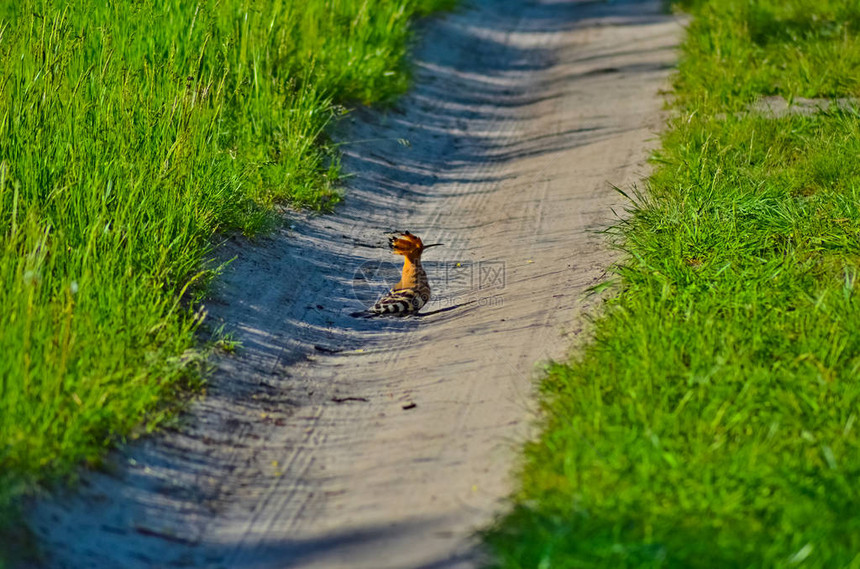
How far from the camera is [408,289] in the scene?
598 centimetres

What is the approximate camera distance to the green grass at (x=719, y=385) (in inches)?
141

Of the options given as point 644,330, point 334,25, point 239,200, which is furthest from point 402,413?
point 334,25

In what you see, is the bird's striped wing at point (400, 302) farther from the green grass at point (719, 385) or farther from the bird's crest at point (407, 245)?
the green grass at point (719, 385)

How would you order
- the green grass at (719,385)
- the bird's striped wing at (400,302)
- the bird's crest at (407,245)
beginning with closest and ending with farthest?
the green grass at (719,385), the bird's striped wing at (400,302), the bird's crest at (407,245)

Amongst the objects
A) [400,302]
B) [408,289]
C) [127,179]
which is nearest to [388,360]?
[400,302]

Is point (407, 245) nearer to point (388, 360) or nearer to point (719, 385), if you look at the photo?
point (388, 360)

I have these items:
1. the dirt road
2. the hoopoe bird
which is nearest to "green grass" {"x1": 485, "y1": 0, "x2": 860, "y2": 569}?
the dirt road

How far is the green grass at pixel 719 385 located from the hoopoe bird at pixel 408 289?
1.19m

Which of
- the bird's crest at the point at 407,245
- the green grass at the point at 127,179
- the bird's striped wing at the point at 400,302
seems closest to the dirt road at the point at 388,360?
the bird's striped wing at the point at 400,302

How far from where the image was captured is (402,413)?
477cm

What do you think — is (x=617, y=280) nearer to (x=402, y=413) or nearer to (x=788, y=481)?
Result: (x=402, y=413)

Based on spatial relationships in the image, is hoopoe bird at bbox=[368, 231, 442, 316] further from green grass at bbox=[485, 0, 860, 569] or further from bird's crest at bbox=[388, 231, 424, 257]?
green grass at bbox=[485, 0, 860, 569]

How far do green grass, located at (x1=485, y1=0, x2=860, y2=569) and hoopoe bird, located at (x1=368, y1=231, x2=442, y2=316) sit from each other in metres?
1.19

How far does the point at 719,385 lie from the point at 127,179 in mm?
3356
